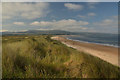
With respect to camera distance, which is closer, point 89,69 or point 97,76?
point 97,76

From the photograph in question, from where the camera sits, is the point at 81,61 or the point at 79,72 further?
the point at 81,61

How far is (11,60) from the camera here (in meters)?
3.07

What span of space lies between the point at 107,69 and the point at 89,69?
0.62 m

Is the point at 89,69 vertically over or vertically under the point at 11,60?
under

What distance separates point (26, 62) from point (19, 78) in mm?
901

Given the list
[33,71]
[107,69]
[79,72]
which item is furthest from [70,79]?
[107,69]

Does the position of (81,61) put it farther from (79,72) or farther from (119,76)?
(119,76)

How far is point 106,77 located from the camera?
2.64 m

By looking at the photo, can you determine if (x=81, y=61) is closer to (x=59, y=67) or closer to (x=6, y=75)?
(x=59, y=67)

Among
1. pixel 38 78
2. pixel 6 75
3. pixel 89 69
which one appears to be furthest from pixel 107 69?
pixel 6 75

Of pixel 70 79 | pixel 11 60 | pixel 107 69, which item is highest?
pixel 11 60

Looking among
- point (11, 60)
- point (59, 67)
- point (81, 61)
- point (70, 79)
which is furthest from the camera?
point (81, 61)

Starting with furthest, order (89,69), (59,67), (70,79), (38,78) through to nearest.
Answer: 1. (59,67)
2. (89,69)
3. (70,79)
4. (38,78)

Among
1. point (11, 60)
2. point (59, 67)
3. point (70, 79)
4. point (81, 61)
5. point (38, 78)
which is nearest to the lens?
point (38, 78)
